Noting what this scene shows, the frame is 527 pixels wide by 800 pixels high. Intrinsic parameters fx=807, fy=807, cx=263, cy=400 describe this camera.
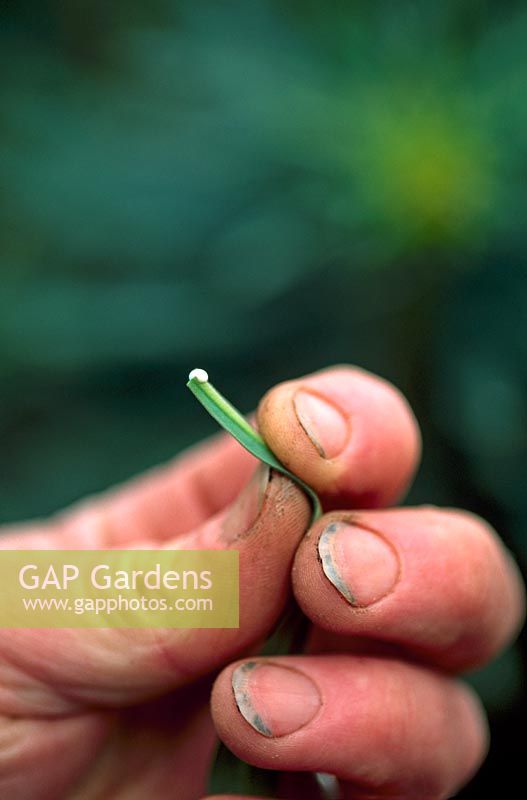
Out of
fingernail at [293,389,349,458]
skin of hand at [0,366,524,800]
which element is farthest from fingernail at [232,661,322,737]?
fingernail at [293,389,349,458]

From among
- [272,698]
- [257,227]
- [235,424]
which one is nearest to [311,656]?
[272,698]

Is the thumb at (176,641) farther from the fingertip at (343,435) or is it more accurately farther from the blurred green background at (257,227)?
the blurred green background at (257,227)

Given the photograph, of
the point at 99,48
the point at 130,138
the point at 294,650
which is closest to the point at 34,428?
the point at 130,138

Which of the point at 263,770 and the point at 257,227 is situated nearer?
the point at 263,770

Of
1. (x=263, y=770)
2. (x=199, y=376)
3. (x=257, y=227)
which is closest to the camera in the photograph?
(x=199, y=376)

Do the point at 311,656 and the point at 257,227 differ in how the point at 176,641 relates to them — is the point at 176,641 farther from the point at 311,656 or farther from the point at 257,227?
the point at 257,227

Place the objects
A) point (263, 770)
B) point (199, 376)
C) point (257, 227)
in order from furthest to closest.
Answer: point (257, 227) < point (263, 770) < point (199, 376)

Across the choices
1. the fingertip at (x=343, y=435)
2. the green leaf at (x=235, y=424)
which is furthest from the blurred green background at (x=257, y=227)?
the green leaf at (x=235, y=424)
